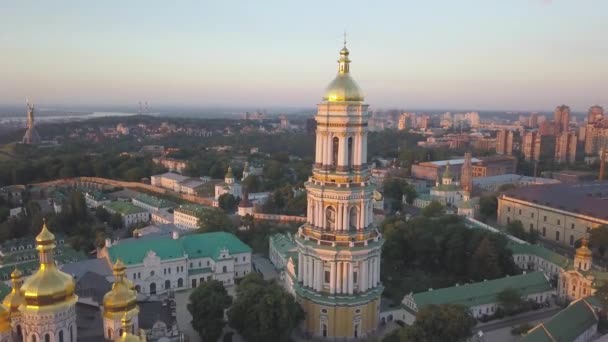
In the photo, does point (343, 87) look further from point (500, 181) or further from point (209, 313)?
Answer: point (500, 181)

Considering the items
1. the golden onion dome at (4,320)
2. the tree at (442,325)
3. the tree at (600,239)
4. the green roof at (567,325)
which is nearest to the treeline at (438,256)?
the green roof at (567,325)

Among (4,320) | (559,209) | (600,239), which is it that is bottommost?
(600,239)

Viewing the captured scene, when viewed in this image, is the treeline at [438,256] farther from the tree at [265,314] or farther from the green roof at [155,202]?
the green roof at [155,202]

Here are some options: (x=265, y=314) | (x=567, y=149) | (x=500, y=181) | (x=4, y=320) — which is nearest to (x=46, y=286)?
(x=4, y=320)

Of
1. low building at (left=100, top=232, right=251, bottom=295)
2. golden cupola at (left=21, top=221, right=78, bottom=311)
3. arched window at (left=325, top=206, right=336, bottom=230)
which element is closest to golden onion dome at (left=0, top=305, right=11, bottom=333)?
golden cupola at (left=21, top=221, right=78, bottom=311)

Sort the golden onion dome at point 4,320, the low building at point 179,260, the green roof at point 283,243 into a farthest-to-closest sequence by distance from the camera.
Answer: the green roof at point 283,243
the low building at point 179,260
the golden onion dome at point 4,320

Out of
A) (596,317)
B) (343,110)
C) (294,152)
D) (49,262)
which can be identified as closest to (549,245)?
(596,317)

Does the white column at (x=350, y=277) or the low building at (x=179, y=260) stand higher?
the white column at (x=350, y=277)
